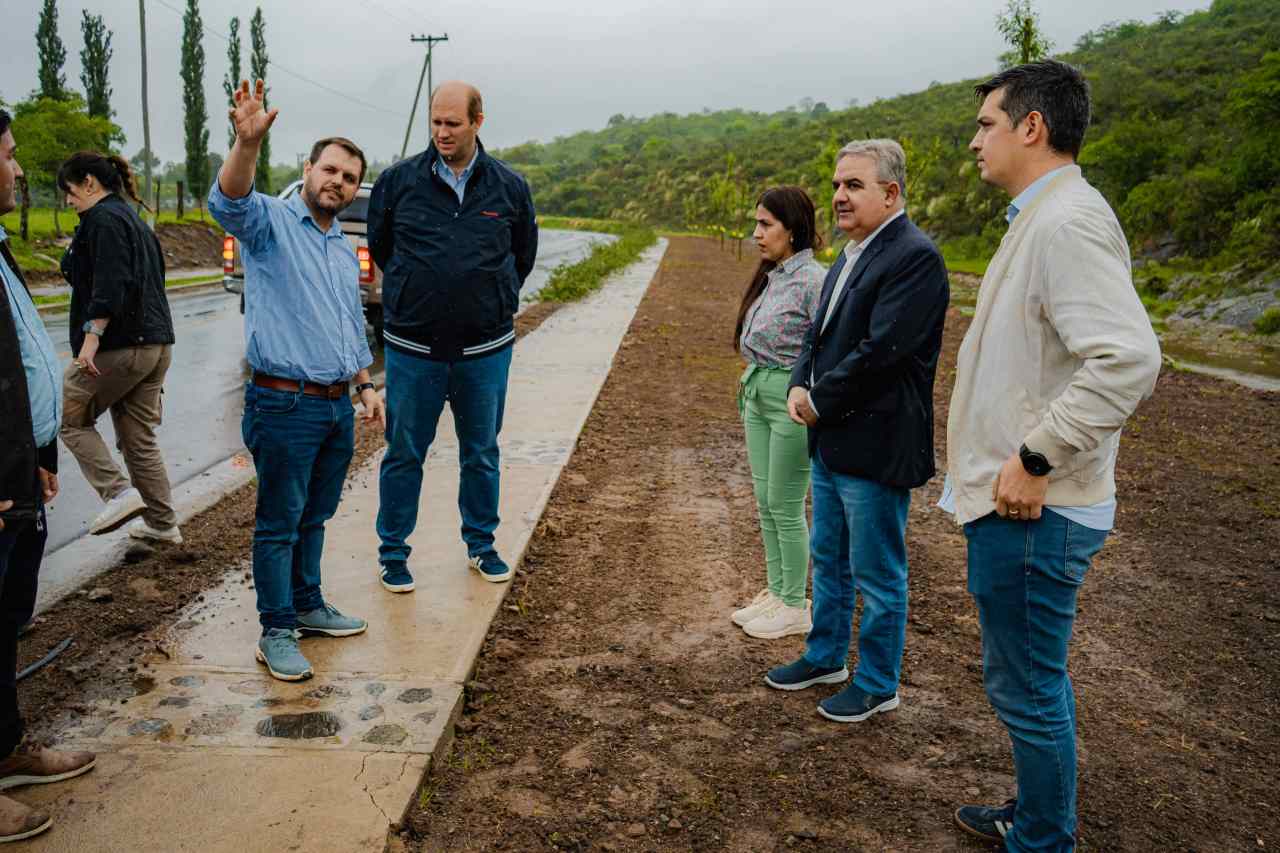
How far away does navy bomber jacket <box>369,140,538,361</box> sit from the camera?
13.9ft

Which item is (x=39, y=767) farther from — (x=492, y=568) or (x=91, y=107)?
(x=91, y=107)

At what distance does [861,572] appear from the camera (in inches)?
Answer: 140

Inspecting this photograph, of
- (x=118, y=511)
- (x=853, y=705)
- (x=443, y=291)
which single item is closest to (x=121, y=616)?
(x=118, y=511)

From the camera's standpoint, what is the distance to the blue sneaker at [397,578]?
4.49 meters

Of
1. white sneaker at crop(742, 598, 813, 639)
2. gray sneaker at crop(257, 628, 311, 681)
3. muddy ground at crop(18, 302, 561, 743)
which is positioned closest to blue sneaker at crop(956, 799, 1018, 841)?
white sneaker at crop(742, 598, 813, 639)

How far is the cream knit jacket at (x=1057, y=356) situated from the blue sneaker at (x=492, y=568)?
2522 mm

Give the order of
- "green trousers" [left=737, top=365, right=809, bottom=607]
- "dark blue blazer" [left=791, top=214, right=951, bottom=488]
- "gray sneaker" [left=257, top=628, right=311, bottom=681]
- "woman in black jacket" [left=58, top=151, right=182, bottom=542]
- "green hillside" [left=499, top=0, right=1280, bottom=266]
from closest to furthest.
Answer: "dark blue blazer" [left=791, top=214, right=951, bottom=488]
"gray sneaker" [left=257, top=628, right=311, bottom=681]
"green trousers" [left=737, top=365, right=809, bottom=607]
"woman in black jacket" [left=58, top=151, right=182, bottom=542]
"green hillside" [left=499, top=0, right=1280, bottom=266]

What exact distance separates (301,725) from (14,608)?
3.04 ft

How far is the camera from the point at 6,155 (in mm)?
2811

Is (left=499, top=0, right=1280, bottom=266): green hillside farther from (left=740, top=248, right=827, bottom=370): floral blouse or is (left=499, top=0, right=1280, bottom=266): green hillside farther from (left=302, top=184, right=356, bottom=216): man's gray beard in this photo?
(left=302, top=184, right=356, bottom=216): man's gray beard

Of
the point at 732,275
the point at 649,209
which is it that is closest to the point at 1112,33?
the point at 649,209

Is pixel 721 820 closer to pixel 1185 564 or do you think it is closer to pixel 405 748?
pixel 405 748

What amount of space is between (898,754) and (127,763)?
2.46 m

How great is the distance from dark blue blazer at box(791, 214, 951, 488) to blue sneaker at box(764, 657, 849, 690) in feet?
2.81
